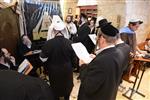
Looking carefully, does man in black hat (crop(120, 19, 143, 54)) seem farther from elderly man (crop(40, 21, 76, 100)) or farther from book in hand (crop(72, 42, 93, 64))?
book in hand (crop(72, 42, 93, 64))

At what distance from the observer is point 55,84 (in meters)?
3.59

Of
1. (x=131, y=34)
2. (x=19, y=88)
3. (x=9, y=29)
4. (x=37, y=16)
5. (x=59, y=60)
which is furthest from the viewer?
(x=37, y=16)

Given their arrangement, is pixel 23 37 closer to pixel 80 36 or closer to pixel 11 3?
pixel 11 3

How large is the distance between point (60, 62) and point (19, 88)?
2.15 metres

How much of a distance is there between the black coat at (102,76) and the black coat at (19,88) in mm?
590

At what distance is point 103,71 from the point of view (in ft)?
6.39

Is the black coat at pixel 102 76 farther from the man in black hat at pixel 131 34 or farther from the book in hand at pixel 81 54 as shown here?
the man in black hat at pixel 131 34

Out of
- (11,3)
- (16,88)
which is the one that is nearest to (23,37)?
(11,3)

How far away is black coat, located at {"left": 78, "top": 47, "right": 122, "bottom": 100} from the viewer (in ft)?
6.42

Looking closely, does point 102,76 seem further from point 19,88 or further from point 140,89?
point 140,89

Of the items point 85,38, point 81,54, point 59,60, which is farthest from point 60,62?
point 85,38

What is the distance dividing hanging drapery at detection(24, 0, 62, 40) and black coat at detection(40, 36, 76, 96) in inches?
70.9

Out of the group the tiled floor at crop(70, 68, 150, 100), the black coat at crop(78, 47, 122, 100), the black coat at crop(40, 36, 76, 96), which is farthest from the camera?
the tiled floor at crop(70, 68, 150, 100)

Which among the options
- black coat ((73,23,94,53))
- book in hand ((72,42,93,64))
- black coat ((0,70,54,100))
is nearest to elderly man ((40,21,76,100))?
book in hand ((72,42,93,64))
